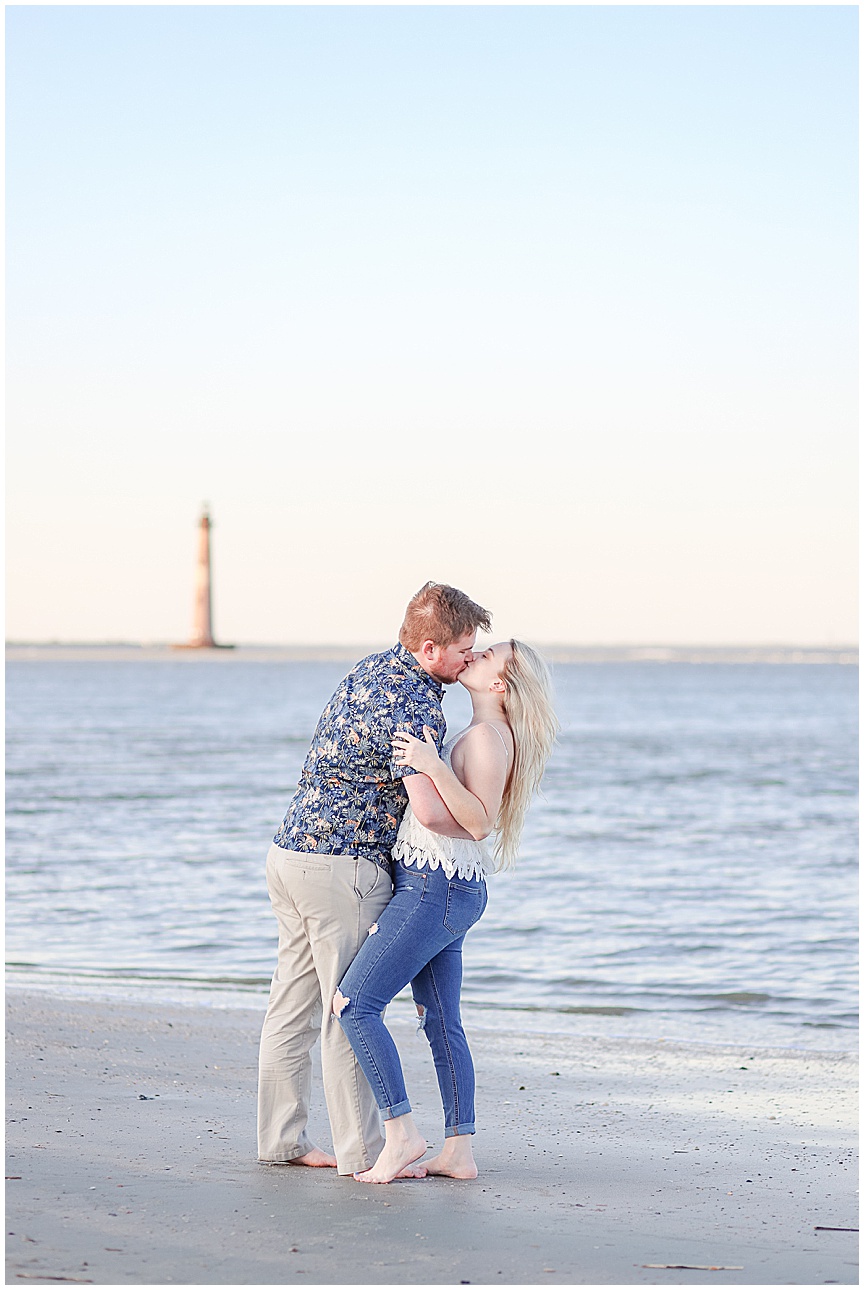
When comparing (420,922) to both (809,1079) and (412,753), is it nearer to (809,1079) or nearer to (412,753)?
(412,753)

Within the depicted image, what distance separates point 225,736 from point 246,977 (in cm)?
3334

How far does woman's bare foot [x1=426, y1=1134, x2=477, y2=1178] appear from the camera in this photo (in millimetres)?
4477

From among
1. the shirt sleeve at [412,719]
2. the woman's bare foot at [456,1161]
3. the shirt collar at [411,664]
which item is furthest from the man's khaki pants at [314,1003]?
the shirt collar at [411,664]

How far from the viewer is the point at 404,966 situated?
430 cm

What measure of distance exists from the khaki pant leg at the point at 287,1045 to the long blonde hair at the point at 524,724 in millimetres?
795

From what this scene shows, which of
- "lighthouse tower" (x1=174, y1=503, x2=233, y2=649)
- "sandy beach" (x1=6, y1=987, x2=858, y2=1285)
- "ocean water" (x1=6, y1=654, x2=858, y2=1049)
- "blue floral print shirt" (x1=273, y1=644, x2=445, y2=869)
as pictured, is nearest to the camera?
"sandy beach" (x1=6, y1=987, x2=858, y2=1285)

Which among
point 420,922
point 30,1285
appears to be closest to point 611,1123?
point 420,922

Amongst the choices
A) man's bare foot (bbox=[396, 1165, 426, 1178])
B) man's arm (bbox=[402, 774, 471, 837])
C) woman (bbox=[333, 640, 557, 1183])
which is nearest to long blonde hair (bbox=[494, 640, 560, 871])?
woman (bbox=[333, 640, 557, 1183])

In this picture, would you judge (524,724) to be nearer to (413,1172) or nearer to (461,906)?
(461,906)

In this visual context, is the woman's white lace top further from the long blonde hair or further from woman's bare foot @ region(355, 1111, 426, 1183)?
woman's bare foot @ region(355, 1111, 426, 1183)

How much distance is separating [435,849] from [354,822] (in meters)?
0.28

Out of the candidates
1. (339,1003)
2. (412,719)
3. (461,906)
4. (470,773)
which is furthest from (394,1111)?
(412,719)

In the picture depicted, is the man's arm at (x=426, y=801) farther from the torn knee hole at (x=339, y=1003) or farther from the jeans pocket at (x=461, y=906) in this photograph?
the torn knee hole at (x=339, y=1003)

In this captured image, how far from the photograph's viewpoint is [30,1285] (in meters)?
3.30
